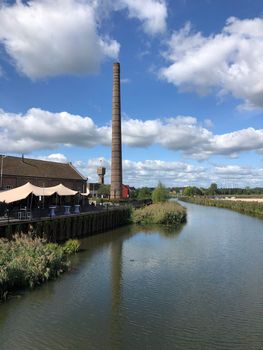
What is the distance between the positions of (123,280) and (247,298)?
5.70 metres

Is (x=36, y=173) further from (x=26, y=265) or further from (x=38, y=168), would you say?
(x=26, y=265)

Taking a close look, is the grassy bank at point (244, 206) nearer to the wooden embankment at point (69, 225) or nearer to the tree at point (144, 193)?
the tree at point (144, 193)

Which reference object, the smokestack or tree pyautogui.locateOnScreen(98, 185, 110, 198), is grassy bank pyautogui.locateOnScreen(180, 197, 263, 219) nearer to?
the smokestack

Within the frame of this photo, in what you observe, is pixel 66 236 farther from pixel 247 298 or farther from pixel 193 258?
pixel 247 298

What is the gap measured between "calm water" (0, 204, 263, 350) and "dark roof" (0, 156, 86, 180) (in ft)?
87.8

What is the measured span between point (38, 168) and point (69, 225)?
883 inches

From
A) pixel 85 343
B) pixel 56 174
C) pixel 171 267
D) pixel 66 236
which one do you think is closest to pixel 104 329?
pixel 85 343

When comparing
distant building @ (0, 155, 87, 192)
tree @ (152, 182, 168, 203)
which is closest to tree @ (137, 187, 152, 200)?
tree @ (152, 182, 168, 203)

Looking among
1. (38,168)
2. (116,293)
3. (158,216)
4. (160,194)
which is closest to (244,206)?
(160,194)

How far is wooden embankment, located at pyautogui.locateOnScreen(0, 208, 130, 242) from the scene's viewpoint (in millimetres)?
23944

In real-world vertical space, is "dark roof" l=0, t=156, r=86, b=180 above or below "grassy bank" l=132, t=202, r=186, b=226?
above

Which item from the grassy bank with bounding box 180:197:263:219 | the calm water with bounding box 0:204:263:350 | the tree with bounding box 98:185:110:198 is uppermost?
the tree with bounding box 98:185:110:198

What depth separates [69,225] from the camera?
31641 mm

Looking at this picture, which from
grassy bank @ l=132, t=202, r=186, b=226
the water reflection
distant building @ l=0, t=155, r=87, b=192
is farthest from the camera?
grassy bank @ l=132, t=202, r=186, b=226
